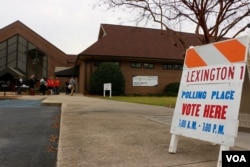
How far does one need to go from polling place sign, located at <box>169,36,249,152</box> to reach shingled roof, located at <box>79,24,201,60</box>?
31570 mm

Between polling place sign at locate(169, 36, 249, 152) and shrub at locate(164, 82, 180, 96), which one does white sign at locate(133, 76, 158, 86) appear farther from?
polling place sign at locate(169, 36, 249, 152)

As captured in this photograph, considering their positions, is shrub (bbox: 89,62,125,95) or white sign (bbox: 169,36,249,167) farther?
shrub (bbox: 89,62,125,95)

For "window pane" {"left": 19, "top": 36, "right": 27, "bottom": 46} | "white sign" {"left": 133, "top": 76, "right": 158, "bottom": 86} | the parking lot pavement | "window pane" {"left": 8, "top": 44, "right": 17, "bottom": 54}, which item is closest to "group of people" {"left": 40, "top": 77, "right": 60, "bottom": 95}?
"white sign" {"left": 133, "top": 76, "right": 158, "bottom": 86}

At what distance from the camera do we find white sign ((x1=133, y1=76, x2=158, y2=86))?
40.6 metres

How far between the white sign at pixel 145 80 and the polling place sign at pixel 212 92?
112 feet

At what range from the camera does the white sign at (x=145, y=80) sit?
4059 cm

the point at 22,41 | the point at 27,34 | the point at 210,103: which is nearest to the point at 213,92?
the point at 210,103

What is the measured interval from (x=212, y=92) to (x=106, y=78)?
30.5 m

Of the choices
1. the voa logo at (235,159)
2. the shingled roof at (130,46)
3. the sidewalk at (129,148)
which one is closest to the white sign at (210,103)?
the voa logo at (235,159)

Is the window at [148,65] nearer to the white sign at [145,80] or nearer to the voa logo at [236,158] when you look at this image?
the white sign at [145,80]

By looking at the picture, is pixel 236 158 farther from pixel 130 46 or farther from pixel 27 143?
pixel 130 46

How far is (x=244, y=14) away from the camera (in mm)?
15773

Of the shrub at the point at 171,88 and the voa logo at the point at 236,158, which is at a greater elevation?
the shrub at the point at 171,88

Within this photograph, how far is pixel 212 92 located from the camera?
5496 millimetres
